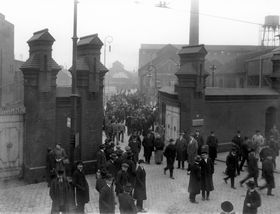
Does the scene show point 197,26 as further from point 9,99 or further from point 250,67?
point 9,99

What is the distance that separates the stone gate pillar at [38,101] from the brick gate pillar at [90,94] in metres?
1.40

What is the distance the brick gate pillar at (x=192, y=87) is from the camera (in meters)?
18.4

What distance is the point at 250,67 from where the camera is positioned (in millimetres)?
46125

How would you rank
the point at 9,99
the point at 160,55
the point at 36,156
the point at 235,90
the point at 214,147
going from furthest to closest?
the point at 160,55
the point at 9,99
the point at 235,90
the point at 214,147
the point at 36,156

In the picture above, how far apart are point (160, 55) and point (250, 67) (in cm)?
3768

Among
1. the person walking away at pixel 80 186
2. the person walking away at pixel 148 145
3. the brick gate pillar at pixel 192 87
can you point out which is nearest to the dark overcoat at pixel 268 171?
the person walking away at pixel 80 186

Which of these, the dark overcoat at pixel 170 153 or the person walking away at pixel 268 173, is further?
the dark overcoat at pixel 170 153

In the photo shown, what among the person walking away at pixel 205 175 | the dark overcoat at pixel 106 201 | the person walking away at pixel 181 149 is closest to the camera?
the dark overcoat at pixel 106 201

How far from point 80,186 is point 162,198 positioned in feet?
11.2

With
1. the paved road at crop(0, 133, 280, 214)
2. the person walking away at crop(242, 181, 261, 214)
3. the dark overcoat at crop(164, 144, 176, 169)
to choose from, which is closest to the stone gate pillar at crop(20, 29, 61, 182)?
the paved road at crop(0, 133, 280, 214)

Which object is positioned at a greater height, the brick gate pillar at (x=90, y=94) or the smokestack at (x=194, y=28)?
the smokestack at (x=194, y=28)

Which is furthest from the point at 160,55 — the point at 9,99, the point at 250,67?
the point at 9,99

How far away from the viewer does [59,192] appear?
896 cm

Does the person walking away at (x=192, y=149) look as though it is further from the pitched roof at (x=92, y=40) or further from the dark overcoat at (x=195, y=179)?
the pitched roof at (x=92, y=40)
